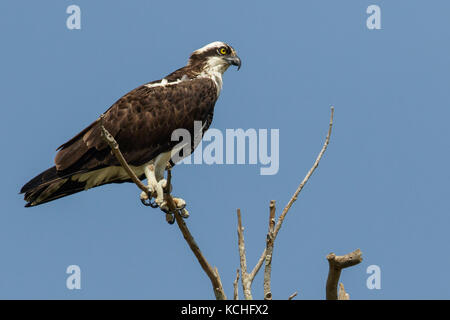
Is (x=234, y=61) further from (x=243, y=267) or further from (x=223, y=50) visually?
(x=243, y=267)

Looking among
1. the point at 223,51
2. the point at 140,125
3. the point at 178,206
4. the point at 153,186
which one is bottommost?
the point at 178,206

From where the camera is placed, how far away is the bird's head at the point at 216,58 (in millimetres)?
10516

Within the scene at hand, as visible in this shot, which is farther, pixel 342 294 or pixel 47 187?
pixel 47 187

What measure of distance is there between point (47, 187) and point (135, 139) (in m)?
1.30

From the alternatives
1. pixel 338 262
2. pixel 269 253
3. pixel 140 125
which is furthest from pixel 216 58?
pixel 338 262

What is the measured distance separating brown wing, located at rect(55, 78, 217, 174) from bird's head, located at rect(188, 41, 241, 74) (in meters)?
0.70

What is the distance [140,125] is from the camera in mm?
9516

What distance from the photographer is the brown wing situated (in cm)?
928
